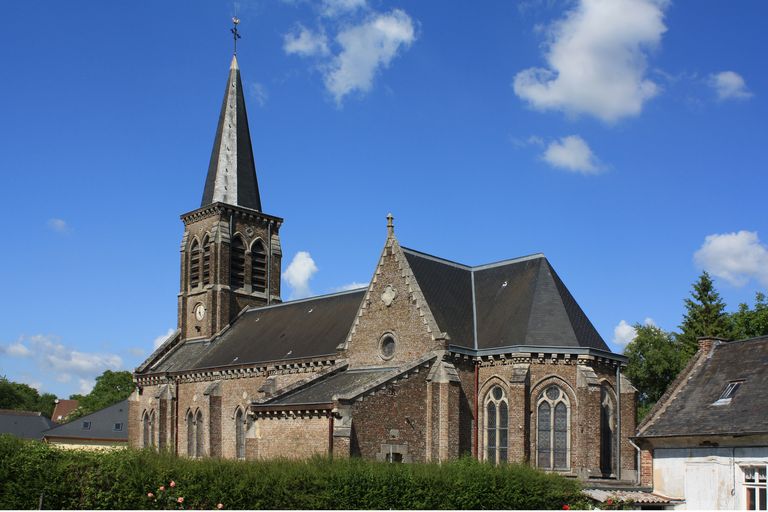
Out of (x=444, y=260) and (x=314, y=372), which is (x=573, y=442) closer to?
(x=444, y=260)

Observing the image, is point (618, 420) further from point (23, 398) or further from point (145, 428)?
point (23, 398)

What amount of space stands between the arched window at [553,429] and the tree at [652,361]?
28.6 metres

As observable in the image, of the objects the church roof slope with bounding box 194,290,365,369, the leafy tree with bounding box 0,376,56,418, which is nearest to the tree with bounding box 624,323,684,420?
the church roof slope with bounding box 194,290,365,369

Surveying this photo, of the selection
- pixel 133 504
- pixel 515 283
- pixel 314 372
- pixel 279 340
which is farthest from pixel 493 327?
pixel 133 504

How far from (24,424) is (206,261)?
118ft

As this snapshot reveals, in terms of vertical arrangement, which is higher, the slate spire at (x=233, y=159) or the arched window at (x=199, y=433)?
the slate spire at (x=233, y=159)

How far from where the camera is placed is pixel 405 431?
31188 millimetres

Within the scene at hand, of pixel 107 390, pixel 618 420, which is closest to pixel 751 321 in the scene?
pixel 618 420

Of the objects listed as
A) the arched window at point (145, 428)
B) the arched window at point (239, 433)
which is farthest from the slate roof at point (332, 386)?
the arched window at point (145, 428)

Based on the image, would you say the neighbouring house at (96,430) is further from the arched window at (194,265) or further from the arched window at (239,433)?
the arched window at (239,433)

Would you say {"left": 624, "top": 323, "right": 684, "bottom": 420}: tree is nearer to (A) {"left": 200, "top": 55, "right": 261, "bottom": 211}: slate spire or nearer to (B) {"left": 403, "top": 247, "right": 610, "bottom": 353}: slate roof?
(B) {"left": 403, "top": 247, "right": 610, "bottom": 353}: slate roof

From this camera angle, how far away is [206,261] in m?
54.4

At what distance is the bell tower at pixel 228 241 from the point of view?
53000 millimetres

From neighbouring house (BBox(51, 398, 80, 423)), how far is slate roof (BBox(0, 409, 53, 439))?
159 ft
